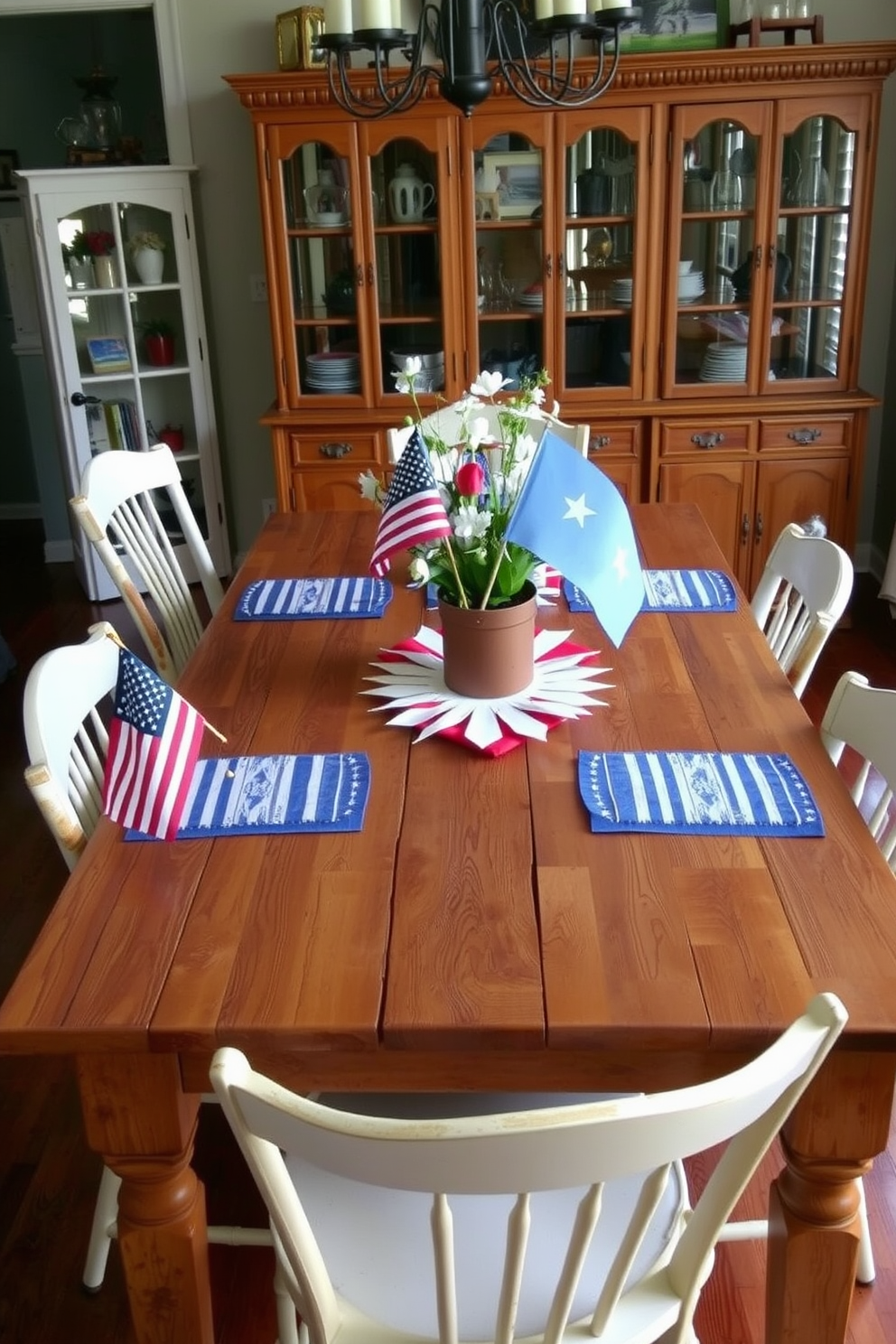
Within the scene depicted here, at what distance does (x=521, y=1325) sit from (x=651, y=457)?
3.18m

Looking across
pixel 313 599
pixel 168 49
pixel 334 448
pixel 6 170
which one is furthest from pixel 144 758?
pixel 6 170

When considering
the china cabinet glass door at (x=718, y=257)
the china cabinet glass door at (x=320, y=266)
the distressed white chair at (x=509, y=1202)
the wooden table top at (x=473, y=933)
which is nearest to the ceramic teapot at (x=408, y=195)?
the china cabinet glass door at (x=320, y=266)

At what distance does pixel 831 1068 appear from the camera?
1192 millimetres

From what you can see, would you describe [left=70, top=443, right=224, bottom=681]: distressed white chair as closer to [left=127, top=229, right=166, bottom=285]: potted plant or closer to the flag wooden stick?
the flag wooden stick

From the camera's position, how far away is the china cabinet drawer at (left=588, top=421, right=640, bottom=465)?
396 cm

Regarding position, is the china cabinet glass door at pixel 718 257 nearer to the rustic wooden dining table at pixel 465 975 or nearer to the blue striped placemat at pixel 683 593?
the blue striped placemat at pixel 683 593

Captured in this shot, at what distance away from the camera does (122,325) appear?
177 inches

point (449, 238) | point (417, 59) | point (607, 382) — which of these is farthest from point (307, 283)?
point (417, 59)

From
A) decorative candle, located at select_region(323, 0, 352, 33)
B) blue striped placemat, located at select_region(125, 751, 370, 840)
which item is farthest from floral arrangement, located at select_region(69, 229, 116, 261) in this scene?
blue striped placemat, located at select_region(125, 751, 370, 840)

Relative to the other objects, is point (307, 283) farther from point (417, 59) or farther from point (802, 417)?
point (417, 59)

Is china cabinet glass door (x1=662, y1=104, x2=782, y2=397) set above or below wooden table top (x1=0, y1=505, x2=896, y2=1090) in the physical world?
above

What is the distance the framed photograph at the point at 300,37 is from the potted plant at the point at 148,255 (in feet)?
2.64

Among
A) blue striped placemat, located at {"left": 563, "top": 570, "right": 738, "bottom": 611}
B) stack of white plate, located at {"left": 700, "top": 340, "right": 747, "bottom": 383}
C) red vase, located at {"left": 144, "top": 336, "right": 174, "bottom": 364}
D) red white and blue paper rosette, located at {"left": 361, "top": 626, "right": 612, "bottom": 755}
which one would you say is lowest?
red white and blue paper rosette, located at {"left": 361, "top": 626, "right": 612, "bottom": 755}

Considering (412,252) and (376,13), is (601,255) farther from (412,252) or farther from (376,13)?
(376,13)
